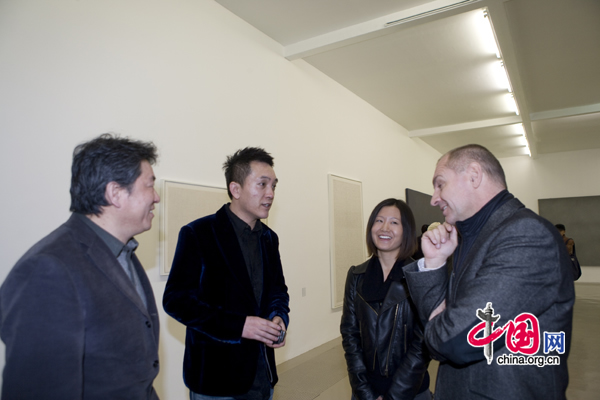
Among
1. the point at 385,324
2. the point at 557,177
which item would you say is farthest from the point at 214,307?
the point at 557,177

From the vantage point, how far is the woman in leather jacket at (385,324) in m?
2.07

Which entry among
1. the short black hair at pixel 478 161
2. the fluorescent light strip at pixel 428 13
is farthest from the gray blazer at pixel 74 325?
the fluorescent light strip at pixel 428 13

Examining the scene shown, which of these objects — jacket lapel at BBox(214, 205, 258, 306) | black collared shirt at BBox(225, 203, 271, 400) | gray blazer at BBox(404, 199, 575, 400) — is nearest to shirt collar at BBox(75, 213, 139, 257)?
jacket lapel at BBox(214, 205, 258, 306)

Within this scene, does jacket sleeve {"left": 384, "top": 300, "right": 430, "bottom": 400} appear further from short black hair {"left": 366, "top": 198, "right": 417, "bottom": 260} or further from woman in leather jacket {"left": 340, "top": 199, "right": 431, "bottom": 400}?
short black hair {"left": 366, "top": 198, "right": 417, "bottom": 260}

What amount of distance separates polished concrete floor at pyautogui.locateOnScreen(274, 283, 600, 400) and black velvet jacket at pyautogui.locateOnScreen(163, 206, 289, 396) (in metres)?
2.28

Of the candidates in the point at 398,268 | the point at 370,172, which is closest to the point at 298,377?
the point at 398,268

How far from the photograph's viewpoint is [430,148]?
12.7 m

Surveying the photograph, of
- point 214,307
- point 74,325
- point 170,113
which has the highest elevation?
point 170,113

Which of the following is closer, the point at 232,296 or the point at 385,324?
the point at 232,296

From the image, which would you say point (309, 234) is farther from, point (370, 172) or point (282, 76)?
point (370, 172)

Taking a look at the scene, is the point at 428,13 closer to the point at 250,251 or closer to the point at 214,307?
the point at 250,251

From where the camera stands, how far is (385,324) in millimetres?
2189

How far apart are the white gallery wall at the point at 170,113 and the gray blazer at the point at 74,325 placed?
1.74 meters

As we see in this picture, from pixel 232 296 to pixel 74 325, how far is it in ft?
3.16
